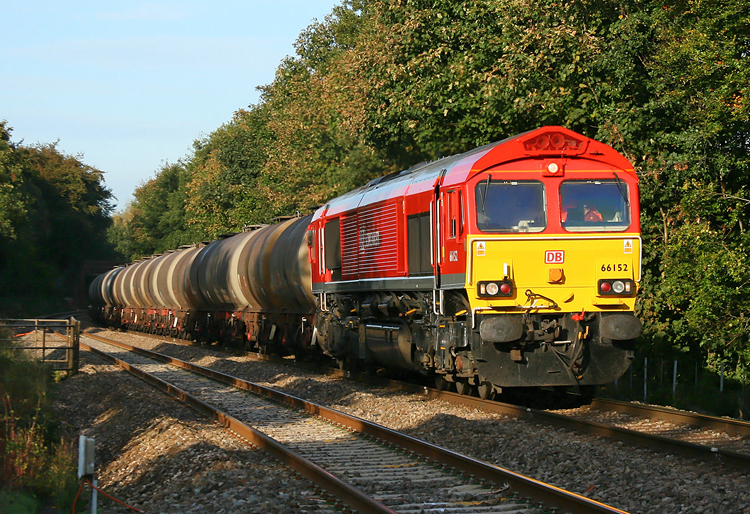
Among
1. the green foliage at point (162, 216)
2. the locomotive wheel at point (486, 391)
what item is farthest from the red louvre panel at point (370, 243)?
the green foliage at point (162, 216)

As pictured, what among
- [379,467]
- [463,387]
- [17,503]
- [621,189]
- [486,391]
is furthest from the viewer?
[463,387]

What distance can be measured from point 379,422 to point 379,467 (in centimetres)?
330

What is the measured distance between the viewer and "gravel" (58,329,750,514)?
271 inches

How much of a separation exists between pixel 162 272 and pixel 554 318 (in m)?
28.2

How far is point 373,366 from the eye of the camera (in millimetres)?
18000

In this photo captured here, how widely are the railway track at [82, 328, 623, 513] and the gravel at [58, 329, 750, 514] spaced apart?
10.4 inches

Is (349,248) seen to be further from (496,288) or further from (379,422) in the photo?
(496,288)

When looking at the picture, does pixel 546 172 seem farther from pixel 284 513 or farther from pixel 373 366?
pixel 373 366

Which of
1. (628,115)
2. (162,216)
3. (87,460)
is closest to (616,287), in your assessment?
(628,115)

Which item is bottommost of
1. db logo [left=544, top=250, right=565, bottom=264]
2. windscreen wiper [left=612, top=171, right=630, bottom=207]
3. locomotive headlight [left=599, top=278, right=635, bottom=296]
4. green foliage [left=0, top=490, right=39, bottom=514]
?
green foliage [left=0, top=490, right=39, bottom=514]

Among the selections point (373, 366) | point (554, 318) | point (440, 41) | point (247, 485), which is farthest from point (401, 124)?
point (247, 485)

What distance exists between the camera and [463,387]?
506 inches

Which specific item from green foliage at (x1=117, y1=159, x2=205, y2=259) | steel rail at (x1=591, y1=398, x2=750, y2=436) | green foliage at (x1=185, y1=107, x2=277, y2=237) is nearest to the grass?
steel rail at (x1=591, y1=398, x2=750, y2=436)

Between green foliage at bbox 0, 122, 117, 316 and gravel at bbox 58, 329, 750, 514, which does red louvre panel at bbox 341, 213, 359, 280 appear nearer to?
gravel at bbox 58, 329, 750, 514
